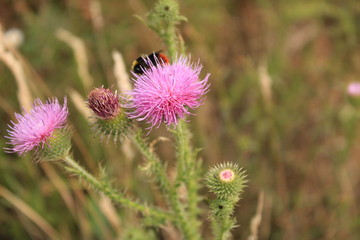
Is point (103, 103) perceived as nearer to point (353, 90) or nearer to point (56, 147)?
point (56, 147)

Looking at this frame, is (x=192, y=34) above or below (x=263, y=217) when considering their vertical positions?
above

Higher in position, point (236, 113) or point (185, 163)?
point (236, 113)

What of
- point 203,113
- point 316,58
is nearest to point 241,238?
point 203,113

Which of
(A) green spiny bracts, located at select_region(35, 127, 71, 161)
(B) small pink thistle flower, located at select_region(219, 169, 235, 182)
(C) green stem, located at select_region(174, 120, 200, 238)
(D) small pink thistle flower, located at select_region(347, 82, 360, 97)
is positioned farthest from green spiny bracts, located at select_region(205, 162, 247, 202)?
(D) small pink thistle flower, located at select_region(347, 82, 360, 97)

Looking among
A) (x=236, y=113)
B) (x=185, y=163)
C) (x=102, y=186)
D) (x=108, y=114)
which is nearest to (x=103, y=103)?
(x=108, y=114)

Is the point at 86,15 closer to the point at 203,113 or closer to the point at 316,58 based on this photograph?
the point at 203,113

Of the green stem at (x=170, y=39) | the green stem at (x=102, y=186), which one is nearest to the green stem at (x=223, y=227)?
the green stem at (x=102, y=186)
